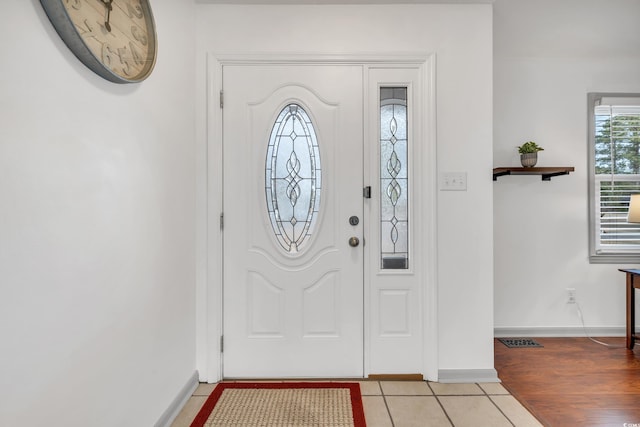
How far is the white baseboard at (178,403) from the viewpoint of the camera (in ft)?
5.91

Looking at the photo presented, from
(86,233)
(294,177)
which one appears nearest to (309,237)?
(294,177)

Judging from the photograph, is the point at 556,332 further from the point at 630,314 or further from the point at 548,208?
the point at 548,208

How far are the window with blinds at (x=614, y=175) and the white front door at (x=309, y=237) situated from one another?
226cm

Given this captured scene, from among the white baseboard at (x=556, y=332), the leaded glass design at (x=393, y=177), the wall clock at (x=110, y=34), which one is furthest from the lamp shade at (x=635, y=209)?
the wall clock at (x=110, y=34)

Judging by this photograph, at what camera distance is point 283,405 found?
2010 millimetres

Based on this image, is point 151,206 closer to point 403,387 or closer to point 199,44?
point 199,44

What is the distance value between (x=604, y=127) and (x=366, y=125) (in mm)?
2312

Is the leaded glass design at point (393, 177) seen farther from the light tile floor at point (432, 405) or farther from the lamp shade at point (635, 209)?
the lamp shade at point (635, 209)

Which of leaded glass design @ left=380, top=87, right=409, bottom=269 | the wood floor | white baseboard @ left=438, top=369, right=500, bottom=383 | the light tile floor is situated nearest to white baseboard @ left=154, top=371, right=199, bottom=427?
the light tile floor

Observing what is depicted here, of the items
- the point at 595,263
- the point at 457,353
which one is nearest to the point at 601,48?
the point at 595,263

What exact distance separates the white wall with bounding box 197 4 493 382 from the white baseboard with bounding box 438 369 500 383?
3 centimetres

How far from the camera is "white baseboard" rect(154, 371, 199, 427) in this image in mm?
1803

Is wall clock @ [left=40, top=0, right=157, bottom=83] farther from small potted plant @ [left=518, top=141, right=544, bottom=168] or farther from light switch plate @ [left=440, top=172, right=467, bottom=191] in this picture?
small potted plant @ [left=518, top=141, right=544, bottom=168]

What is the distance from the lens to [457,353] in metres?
2.29
